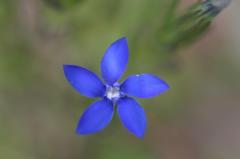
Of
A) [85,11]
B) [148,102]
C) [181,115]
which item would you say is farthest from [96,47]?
[181,115]

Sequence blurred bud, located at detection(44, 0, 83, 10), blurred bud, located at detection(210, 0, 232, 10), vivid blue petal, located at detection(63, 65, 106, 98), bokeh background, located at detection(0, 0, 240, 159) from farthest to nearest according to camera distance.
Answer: bokeh background, located at detection(0, 0, 240, 159), blurred bud, located at detection(44, 0, 83, 10), blurred bud, located at detection(210, 0, 232, 10), vivid blue petal, located at detection(63, 65, 106, 98)

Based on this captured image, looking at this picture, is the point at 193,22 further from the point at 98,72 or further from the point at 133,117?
the point at 98,72

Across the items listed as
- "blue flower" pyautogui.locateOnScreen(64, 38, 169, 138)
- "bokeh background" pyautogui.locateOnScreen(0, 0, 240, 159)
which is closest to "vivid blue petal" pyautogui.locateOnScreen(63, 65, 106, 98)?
"blue flower" pyautogui.locateOnScreen(64, 38, 169, 138)

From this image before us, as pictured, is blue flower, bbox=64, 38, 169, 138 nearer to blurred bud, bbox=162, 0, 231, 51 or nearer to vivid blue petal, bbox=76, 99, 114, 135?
vivid blue petal, bbox=76, 99, 114, 135

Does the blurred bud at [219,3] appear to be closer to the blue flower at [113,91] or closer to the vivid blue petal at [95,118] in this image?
the blue flower at [113,91]

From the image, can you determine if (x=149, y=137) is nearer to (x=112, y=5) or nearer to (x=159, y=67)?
(x=159, y=67)

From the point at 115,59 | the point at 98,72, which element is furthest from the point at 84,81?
the point at 98,72
